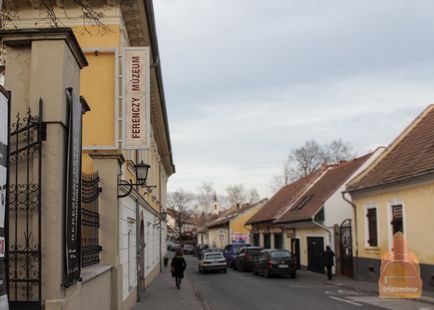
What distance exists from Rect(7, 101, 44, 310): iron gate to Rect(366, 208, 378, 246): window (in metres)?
20.1

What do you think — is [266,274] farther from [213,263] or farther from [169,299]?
[169,299]

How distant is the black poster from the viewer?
5929 mm

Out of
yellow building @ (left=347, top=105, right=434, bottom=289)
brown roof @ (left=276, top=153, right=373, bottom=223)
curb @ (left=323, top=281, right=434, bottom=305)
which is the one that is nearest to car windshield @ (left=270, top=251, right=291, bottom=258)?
brown roof @ (left=276, top=153, right=373, bottom=223)

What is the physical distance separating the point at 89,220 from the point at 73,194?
2724 millimetres

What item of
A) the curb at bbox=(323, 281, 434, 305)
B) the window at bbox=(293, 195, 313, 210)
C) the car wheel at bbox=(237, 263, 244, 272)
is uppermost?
the window at bbox=(293, 195, 313, 210)

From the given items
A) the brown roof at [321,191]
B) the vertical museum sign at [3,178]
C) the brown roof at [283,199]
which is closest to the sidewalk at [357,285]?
the brown roof at [321,191]

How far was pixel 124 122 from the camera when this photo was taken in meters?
12.8

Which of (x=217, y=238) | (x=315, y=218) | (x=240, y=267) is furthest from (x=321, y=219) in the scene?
(x=217, y=238)

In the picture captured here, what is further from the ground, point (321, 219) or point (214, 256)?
point (321, 219)

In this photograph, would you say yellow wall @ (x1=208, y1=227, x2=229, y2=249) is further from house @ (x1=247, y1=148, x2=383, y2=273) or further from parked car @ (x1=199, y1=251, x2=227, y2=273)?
parked car @ (x1=199, y1=251, x2=227, y2=273)

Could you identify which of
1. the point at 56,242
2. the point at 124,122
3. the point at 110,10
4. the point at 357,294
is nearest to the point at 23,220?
the point at 56,242

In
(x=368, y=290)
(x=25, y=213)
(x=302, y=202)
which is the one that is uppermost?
(x=302, y=202)

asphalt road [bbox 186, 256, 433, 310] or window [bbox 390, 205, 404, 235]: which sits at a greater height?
window [bbox 390, 205, 404, 235]

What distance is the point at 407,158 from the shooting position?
22266 millimetres
